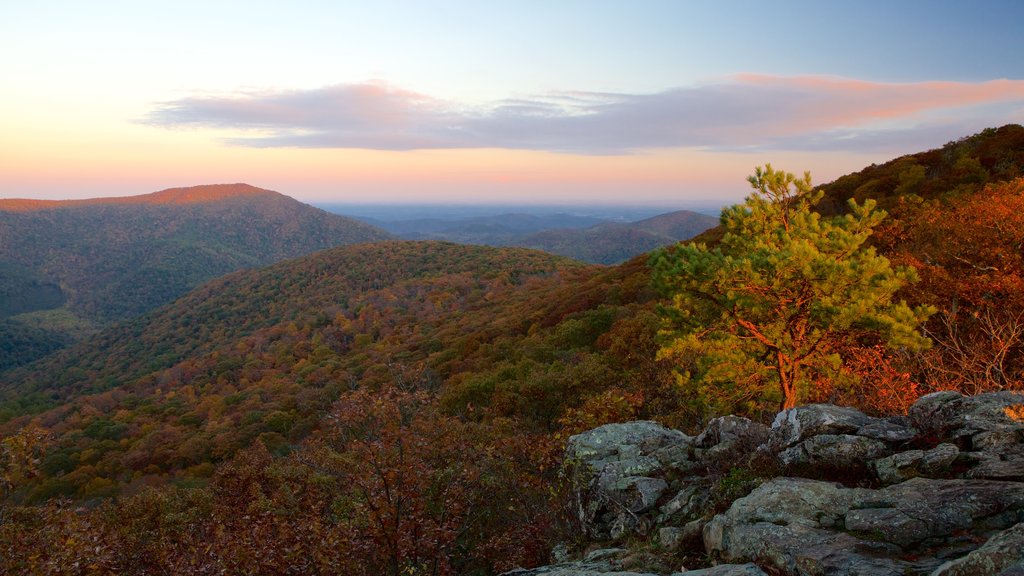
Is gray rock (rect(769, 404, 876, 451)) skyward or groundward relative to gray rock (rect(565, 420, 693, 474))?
skyward

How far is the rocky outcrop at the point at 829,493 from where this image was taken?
5555 mm

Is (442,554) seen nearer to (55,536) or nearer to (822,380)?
(55,536)

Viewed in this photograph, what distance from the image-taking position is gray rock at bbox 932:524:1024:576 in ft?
13.4

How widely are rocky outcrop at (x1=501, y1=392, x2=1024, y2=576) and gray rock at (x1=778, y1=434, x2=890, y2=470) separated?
17 millimetres

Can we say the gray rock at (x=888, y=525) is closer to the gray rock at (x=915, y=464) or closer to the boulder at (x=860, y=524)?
the boulder at (x=860, y=524)

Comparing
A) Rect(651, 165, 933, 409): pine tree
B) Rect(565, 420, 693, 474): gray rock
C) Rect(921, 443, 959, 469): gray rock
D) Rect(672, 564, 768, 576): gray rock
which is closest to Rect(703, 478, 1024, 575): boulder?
Rect(672, 564, 768, 576): gray rock

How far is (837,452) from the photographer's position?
7719mm

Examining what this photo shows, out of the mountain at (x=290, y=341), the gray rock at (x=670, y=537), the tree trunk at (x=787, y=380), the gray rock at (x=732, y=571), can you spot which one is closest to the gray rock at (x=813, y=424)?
the gray rock at (x=670, y=537)

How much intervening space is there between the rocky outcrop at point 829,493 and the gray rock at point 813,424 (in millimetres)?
22

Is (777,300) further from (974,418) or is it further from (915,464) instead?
(915,464)

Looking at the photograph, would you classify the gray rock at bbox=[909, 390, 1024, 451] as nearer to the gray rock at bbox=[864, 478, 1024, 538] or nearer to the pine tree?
the gray rock at bbox=[864, 478, 1024, 538]

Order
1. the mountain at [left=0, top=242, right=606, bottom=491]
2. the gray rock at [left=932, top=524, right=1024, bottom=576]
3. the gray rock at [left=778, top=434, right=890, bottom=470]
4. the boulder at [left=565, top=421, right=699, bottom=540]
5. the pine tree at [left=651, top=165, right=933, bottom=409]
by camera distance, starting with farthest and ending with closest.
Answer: the mountain at [left=0, top=242, right=606, bottom=491] < the pine tree at [left=651, top=165, right=933, bottom=409] < the boulder at [left=565, top=421, right=699, bottom=540] < the gray rock at [left=778, top=434, right=890, bottom=470] < the gray rock at [left=932, top=524, right=1024, bottom=576]

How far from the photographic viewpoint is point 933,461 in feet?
22.7

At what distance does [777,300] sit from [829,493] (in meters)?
6.76
